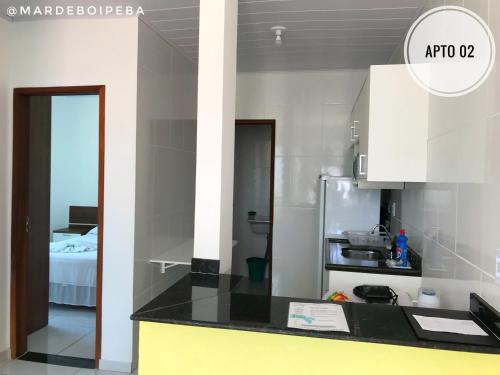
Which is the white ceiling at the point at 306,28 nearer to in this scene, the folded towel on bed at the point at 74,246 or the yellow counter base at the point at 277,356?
the yellow counter base at the point at 277,356

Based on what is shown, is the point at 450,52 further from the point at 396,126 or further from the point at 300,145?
the point at 300,145

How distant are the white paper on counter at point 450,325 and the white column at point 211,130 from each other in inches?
34.4

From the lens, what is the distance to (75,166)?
5.46 metres

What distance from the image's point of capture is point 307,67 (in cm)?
362

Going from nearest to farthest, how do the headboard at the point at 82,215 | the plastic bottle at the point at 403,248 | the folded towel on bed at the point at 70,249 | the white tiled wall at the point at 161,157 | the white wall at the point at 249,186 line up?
the plastic bottle at the point at 403,248 → the white tiled wall at the point at 161,157 → the folded towel on bed at the point at 70,249 → the headboard at the point at 82,215 → the white wall at the point at 249,186

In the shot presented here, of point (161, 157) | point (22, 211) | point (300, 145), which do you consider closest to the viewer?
point (22, 211)

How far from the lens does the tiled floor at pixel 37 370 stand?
8.71 feet

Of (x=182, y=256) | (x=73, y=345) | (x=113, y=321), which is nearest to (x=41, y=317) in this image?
(x=73, y=345)

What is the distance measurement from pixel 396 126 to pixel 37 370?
2.94 m

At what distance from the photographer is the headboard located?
539 cm

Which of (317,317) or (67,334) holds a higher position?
(317,317)

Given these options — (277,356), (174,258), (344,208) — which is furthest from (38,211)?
A: (277,356)

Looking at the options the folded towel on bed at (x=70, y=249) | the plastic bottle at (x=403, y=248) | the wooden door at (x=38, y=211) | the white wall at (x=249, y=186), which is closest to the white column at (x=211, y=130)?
the plastic bottle at (x=403, y=248)

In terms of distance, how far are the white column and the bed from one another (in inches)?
100
